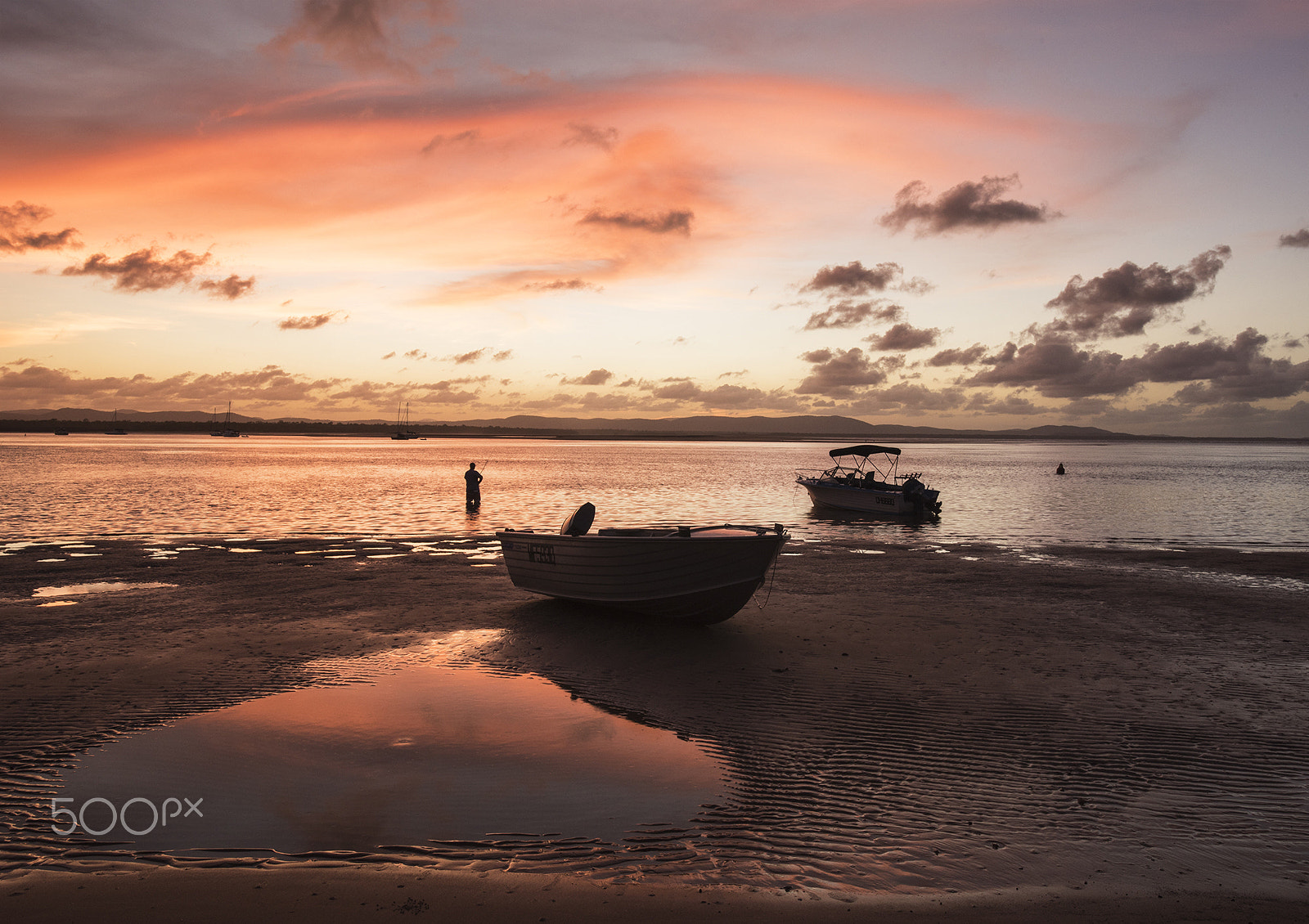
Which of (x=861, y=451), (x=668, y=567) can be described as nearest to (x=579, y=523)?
(x=668, y=567)

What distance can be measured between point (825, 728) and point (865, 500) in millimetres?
29662

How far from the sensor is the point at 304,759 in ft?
24.6

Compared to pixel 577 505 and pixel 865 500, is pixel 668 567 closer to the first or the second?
pixel 577 505

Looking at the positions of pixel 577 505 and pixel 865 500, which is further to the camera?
pixel 577 505

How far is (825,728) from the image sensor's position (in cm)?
851

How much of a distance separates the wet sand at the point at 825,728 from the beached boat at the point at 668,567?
478mm

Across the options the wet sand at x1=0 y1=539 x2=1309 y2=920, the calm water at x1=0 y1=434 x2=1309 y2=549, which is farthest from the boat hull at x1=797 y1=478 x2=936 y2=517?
the wet sand at x1=0 y1=539 x2=1309 y2=920

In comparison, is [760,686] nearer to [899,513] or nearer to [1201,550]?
[1201,550]

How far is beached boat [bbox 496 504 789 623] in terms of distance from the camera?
12742 millimetres

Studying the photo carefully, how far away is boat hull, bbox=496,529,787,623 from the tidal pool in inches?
154

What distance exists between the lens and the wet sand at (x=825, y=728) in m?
5.28

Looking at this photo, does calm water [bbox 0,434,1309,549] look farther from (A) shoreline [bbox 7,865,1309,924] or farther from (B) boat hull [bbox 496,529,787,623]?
(A) shoreline [bbox 7,865,1309,924]

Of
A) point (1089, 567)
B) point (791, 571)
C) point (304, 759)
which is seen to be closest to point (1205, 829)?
point (304, 759)

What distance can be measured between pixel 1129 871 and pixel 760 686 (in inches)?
192
